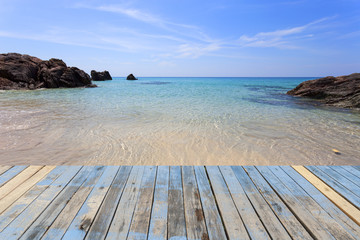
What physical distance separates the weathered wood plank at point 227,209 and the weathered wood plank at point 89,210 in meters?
1.35

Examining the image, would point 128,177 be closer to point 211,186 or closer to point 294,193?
point 211,186

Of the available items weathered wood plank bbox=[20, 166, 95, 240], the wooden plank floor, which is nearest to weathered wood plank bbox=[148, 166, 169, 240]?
the wooden plank floor

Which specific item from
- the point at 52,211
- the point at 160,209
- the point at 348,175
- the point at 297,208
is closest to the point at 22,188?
the point at 52,211

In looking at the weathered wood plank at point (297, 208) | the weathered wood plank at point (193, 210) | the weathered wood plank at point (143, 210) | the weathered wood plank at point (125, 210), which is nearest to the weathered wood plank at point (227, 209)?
the weathered wood plank at point (193, 210)

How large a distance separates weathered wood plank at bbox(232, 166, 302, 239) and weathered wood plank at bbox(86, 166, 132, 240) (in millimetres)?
1559

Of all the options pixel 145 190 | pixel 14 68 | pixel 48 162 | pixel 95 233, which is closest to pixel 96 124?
pixel 48 162

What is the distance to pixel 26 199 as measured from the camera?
2.26 metres

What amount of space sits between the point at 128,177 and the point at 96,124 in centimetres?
615

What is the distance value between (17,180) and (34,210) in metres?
0.95

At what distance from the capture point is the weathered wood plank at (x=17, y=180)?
243 centimetres

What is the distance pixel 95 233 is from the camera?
179 cm

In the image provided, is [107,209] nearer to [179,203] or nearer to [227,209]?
[179,203]

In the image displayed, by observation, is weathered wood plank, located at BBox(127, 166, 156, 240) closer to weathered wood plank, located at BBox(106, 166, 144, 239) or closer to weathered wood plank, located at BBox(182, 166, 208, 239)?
weathered wood plank, located at BBox(106, 166, 144, 239)

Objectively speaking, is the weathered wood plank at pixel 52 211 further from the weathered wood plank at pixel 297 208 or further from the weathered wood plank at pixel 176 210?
the weathered wood plank at pixel 297 208
